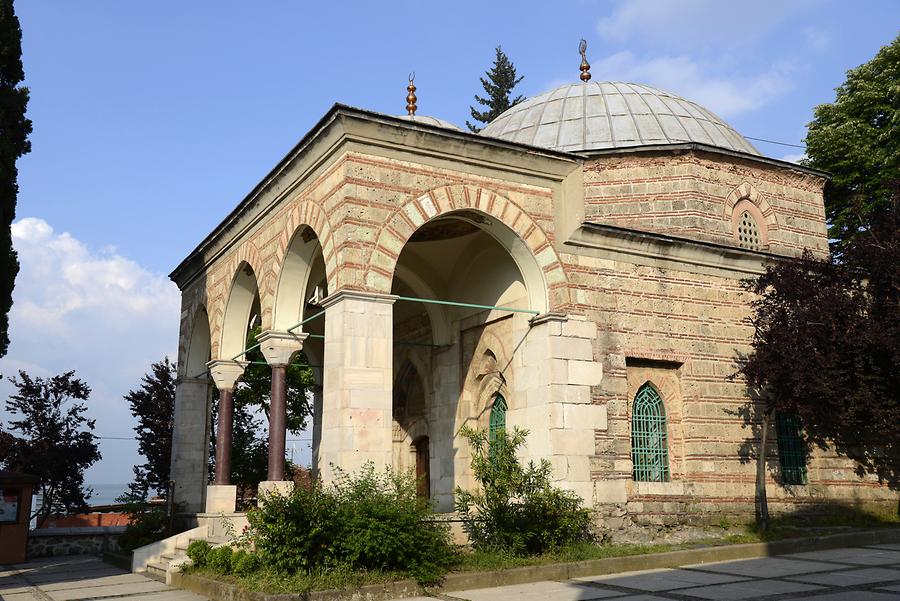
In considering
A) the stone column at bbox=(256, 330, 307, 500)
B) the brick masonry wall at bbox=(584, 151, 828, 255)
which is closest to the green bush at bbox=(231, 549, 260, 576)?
the stone column at bbox=(256, 330, 307, 500)

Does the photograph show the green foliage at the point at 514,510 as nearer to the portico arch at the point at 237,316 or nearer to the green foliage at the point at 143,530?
the portico arch at the point at 237,316

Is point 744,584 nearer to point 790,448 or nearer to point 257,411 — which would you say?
point 790,448

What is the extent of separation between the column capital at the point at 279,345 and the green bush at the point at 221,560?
2.81 m

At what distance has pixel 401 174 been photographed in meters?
9.97

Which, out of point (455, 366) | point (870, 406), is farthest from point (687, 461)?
point (455, 366)

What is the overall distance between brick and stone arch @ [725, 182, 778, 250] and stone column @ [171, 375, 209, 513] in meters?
10.8

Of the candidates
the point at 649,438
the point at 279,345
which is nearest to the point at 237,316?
the point at 279,345

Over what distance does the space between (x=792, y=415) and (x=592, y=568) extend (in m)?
5.44

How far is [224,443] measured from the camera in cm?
1352

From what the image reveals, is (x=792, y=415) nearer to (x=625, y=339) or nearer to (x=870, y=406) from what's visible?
(x=870, y=406)

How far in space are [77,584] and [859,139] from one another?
65.8 ft

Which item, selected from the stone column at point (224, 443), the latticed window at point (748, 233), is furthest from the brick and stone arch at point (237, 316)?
the latticed window at point (748, 233)

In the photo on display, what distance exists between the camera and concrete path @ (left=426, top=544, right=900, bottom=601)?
7.14 metres

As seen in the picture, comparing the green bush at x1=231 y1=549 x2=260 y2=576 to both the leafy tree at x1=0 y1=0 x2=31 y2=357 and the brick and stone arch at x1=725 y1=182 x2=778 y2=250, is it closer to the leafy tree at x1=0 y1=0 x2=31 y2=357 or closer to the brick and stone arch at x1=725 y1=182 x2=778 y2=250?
the leafy tree at x1=0 y1=0 x2=31 y2=357
